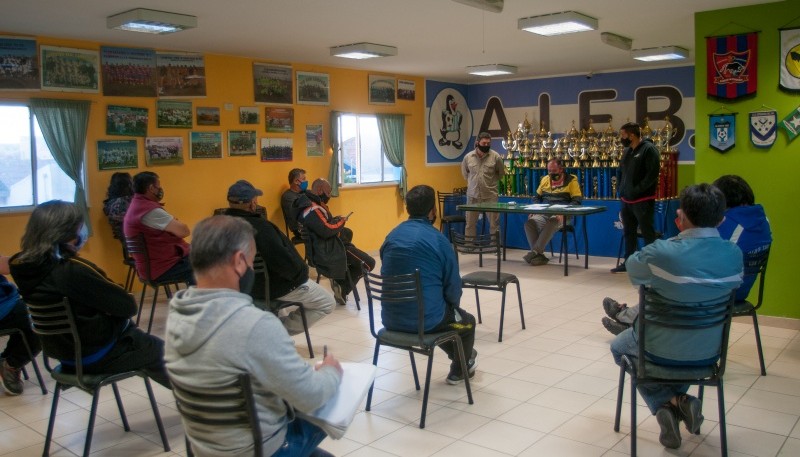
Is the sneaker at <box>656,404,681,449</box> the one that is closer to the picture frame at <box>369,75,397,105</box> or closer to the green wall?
the green wall

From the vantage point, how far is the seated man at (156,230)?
5.16 metres

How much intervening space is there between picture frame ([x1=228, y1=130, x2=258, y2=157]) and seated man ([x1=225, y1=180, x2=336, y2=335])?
3.64 m

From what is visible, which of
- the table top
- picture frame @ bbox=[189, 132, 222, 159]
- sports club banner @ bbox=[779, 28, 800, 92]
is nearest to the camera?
sports club banner @ bbox=[779, 28, 800, 92]

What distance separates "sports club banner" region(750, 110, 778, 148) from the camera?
548 cm

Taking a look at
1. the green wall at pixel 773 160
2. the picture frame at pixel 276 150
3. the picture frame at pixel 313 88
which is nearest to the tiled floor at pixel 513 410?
the green wall at pixel 773 160

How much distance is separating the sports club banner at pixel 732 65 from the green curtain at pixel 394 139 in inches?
205

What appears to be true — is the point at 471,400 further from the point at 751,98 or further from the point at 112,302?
the point at 751,98

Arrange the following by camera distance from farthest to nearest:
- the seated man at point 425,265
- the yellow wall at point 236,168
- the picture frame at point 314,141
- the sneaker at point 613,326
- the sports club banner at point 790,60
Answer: the picture frame at point 314,141
the yellow wall at point 236,168
the sports club banner at point 790,60
the sneaker at point 613,326
the seated man at point 425,265

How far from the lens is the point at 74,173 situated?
6832mm

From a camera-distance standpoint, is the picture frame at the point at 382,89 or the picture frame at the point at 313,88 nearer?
the picture frame at the point at 313,88

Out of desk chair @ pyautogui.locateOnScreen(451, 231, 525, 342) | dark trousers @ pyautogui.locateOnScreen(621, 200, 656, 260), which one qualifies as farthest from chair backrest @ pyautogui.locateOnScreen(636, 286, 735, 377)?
dark trousers @ pyautogui.locateOnScreen(621, 200, 656, 260)

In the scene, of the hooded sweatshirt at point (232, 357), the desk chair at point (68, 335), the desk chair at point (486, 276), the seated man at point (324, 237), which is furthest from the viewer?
the seated man at point (324, 237)

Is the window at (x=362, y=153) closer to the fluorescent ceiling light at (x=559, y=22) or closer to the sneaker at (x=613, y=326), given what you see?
the fluorescent ceiling light at (x=559, y=22)

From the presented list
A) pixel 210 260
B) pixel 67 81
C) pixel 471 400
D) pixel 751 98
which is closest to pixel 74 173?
pixel 67 81
